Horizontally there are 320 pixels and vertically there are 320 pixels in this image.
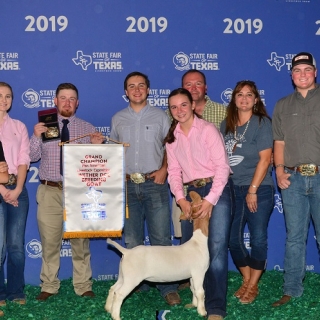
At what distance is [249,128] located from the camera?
15.3 ft

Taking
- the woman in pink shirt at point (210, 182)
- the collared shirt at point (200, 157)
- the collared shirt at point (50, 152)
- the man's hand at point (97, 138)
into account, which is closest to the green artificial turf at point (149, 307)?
the woman in pink shirt at point (210, 182)

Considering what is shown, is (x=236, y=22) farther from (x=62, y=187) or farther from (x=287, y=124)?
(x=62, y=187)

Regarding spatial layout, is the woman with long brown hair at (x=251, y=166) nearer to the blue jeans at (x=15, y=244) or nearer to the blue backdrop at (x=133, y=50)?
the blue backdrop at (x=133, y=50)

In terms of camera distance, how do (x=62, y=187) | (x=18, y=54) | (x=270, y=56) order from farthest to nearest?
(x=270, y=56)
(x=18, y=54)
(x=62, y=187)

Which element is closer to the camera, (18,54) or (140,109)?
(140,109)

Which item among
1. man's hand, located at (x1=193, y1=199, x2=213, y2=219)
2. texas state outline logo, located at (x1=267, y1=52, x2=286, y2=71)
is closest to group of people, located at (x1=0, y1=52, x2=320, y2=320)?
man's hand, located at (x1=193, y1=199, x2=213, y2=219)

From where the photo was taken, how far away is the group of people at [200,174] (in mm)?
4219

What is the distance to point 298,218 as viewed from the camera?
455 cm

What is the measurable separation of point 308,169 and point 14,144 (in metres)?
2.40

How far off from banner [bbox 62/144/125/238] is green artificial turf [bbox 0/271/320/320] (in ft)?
1.97

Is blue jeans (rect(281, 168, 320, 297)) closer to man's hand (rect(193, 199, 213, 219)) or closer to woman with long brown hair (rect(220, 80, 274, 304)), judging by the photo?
woman with long brown hair (rect(220, 80, 274, 304))

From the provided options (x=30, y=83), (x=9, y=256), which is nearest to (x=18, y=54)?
(x=30, y=83)

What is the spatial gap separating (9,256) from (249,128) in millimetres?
2268

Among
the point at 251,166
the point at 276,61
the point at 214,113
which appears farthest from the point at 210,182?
the point at 276,61
